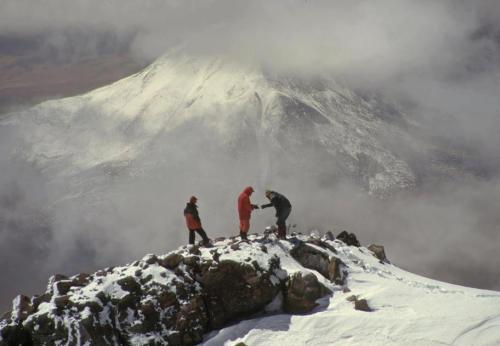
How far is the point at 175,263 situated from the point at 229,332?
8.97 ft

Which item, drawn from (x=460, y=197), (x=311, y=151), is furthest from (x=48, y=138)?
(x=460, y=197)

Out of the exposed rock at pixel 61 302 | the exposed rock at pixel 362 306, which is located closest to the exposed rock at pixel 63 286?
the exposed rock at pixel 61 302

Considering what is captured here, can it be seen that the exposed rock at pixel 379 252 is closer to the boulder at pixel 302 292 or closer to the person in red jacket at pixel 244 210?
the person in red jacket at pixel 244 210

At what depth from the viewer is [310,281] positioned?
15594 mm

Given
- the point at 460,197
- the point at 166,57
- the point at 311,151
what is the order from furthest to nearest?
the point at 460,197 → the point at 166,57 → the point at 311,151

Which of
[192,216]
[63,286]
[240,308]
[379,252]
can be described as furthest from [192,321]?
[379,252]

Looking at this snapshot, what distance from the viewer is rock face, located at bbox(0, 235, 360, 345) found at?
1347 centimetres

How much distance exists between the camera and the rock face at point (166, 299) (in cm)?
1347

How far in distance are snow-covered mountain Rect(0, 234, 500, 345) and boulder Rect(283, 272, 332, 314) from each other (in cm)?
3

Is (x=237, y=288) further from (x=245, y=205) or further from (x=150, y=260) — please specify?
(x=245, y=205)

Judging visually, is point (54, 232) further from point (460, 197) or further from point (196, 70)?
point (460, 197)

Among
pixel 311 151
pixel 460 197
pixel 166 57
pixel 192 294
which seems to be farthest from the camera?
pixel 460 197

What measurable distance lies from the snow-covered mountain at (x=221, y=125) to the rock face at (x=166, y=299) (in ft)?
433

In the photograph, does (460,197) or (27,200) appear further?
(460,197)
